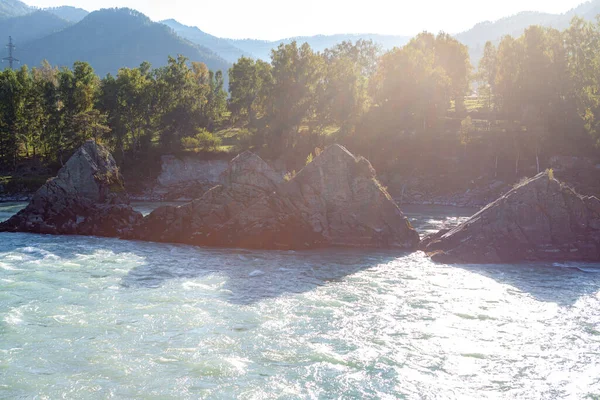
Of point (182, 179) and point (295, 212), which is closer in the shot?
point (295, 212)

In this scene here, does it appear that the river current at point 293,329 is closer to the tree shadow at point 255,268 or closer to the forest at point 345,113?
the tree shadow at point 255,268

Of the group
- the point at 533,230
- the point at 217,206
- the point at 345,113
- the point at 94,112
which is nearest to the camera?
the point at 533,230

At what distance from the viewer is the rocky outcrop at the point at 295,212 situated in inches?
1473

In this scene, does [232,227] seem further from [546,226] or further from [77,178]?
[546,226]

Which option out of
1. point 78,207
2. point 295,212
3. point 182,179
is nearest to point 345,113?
point 182,179

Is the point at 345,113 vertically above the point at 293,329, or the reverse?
the point at 345,113

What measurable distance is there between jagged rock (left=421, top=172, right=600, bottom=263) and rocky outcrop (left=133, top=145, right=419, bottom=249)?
520 centimetres

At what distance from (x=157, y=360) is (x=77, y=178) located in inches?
1256

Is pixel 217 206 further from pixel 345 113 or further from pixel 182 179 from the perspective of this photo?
pixel 345 113

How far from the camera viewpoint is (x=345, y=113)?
83312 millimetres

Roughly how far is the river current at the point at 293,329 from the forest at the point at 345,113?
51599mm

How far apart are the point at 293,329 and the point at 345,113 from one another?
67.0m

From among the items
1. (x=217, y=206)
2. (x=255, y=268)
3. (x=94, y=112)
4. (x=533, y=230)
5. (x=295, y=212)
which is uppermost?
(x=94, y=112)

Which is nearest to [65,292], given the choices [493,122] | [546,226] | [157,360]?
[157,360]
